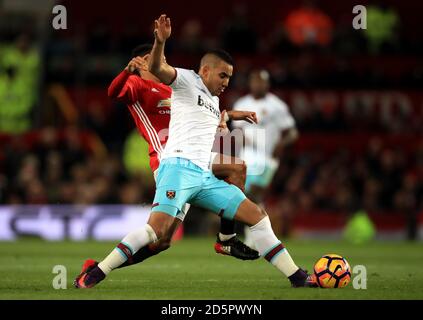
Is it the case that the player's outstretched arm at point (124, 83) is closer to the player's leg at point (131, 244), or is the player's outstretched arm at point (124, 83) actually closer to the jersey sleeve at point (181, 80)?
the jersey sleeve at point (181, 80)

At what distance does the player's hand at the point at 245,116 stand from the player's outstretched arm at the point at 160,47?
1088mm

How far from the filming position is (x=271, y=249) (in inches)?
333

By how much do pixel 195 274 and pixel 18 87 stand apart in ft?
33.7

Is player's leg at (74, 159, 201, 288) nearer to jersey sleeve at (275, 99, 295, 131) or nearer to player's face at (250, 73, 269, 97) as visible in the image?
player's face at (250, 73, 269, 97)

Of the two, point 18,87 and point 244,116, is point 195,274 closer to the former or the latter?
point 244,116

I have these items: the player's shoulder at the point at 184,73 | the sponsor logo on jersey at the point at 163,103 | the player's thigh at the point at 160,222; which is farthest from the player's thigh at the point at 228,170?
the player's thigh at the point at 160,222

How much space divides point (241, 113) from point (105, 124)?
10.3 m

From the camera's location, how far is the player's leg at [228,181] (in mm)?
9352

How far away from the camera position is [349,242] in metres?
17.3

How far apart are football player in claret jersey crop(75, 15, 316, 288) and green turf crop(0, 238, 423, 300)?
0.25 m

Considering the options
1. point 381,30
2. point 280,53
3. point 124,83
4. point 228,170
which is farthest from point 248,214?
point 381,30

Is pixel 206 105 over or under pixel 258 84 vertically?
under
